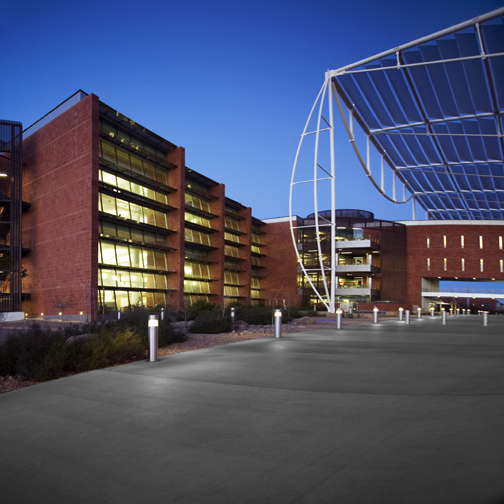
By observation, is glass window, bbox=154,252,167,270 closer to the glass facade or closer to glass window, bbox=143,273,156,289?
the glass facade

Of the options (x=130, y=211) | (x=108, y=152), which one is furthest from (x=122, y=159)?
(x=130, y=211)

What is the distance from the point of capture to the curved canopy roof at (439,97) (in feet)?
63.2

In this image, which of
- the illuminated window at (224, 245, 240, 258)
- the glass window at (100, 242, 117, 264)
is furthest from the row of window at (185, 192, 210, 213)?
the glass window at (100, 242, 117, 264)

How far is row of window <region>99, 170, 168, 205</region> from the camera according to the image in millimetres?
38812

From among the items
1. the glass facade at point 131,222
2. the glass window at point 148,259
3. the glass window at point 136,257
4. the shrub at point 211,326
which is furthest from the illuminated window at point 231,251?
the shrub at point 211,326

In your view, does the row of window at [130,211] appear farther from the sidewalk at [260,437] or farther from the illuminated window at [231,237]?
the sidewalk at [260,437]

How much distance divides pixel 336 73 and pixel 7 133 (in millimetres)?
30958

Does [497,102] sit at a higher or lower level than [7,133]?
lower

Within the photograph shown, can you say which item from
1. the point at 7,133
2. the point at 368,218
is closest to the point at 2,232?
the point at 7,133

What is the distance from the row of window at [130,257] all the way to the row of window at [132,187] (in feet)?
17.3

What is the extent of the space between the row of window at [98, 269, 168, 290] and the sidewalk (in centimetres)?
3153

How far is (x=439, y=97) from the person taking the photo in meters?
23.0

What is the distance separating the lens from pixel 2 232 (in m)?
42.4

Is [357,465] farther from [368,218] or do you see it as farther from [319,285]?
[368,218]
